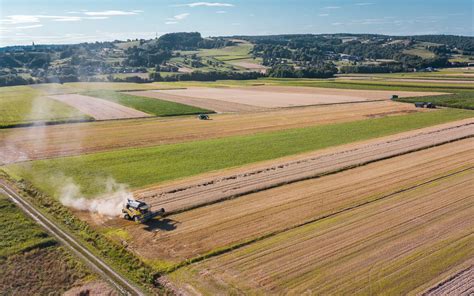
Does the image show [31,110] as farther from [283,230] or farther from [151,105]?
[283,230]

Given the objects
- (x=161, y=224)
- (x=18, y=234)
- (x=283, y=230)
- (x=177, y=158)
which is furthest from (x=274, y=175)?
(x=18, y=234)

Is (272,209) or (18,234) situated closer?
(18,234)

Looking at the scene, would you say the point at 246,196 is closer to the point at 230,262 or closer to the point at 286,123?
the point at 230,262

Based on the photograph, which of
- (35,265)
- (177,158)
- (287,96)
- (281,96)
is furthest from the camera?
(281,96)

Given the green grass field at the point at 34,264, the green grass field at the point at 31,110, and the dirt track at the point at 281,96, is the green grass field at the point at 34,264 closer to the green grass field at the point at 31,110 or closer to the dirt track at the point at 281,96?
the green grass field at the point at 31,110

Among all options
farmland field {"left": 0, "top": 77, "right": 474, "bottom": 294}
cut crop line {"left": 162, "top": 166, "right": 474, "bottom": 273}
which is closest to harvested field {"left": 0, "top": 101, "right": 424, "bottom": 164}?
farmland field {"left": 0, "top": 77, "right": 474, "bottom": 294}

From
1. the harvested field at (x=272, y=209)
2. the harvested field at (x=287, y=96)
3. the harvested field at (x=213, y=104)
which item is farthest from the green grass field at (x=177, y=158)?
the harvested field at (x=287, y=96)
